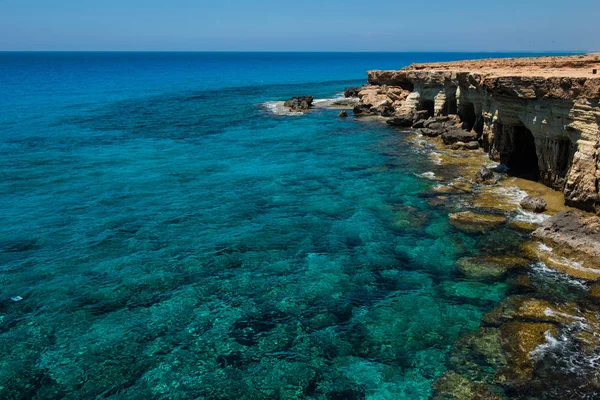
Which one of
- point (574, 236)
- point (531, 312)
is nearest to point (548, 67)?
point (574, 236)

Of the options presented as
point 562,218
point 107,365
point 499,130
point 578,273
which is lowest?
point 107,365

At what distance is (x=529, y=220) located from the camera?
24.2 meters

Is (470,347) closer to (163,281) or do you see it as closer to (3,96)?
(163,281)

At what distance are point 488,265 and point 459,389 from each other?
822 centimetres

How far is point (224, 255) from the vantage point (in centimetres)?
2259

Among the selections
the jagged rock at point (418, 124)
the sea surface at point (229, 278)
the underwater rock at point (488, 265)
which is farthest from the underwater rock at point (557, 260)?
the jagged rock at point (418, 124)

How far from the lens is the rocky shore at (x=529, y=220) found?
14.2 metres

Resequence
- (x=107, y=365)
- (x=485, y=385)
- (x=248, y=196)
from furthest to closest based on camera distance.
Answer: (x=248, y=196), (x=107, y=365), (x=485, y=385)

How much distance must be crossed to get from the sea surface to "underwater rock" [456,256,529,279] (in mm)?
595

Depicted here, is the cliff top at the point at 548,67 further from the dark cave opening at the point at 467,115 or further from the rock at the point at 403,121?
the rock at the point at 403,121

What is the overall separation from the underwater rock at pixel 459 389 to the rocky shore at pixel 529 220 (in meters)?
0.03

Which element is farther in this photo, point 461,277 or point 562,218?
point 562,218

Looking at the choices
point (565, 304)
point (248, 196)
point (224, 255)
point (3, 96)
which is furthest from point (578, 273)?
point (3, 96)

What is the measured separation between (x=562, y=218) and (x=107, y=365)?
824 inches
